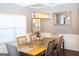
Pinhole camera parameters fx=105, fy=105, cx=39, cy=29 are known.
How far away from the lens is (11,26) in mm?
1564

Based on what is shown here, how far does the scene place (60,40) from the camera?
161 centimetres

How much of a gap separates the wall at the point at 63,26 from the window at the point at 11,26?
0.33 meters

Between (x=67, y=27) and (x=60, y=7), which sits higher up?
(x=60, y=7)

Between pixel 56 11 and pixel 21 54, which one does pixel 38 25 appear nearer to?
pixel 56 11

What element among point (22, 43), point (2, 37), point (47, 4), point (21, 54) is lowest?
point (21, 54)

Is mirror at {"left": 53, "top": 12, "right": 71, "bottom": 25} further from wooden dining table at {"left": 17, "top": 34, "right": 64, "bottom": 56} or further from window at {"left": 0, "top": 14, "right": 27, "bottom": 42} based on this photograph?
window at {"left": 0, "top": 14, "right": 27, "bottom": 42}

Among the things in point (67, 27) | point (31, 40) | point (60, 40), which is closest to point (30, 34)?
point (31, 40)

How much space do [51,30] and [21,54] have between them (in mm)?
581

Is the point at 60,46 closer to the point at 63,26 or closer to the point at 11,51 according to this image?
the point at 63,26

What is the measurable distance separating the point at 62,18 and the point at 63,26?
126mm

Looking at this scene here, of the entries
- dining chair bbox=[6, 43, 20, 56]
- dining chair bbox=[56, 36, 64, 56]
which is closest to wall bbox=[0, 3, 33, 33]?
dining chair bbox=[6, 43, 20, 56]

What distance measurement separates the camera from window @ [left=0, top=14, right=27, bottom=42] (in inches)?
60.8

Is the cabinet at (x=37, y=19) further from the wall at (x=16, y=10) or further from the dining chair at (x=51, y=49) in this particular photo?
the dining chair at (x=51, y=49)

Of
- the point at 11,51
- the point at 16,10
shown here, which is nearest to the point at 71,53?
the point at 11,51
